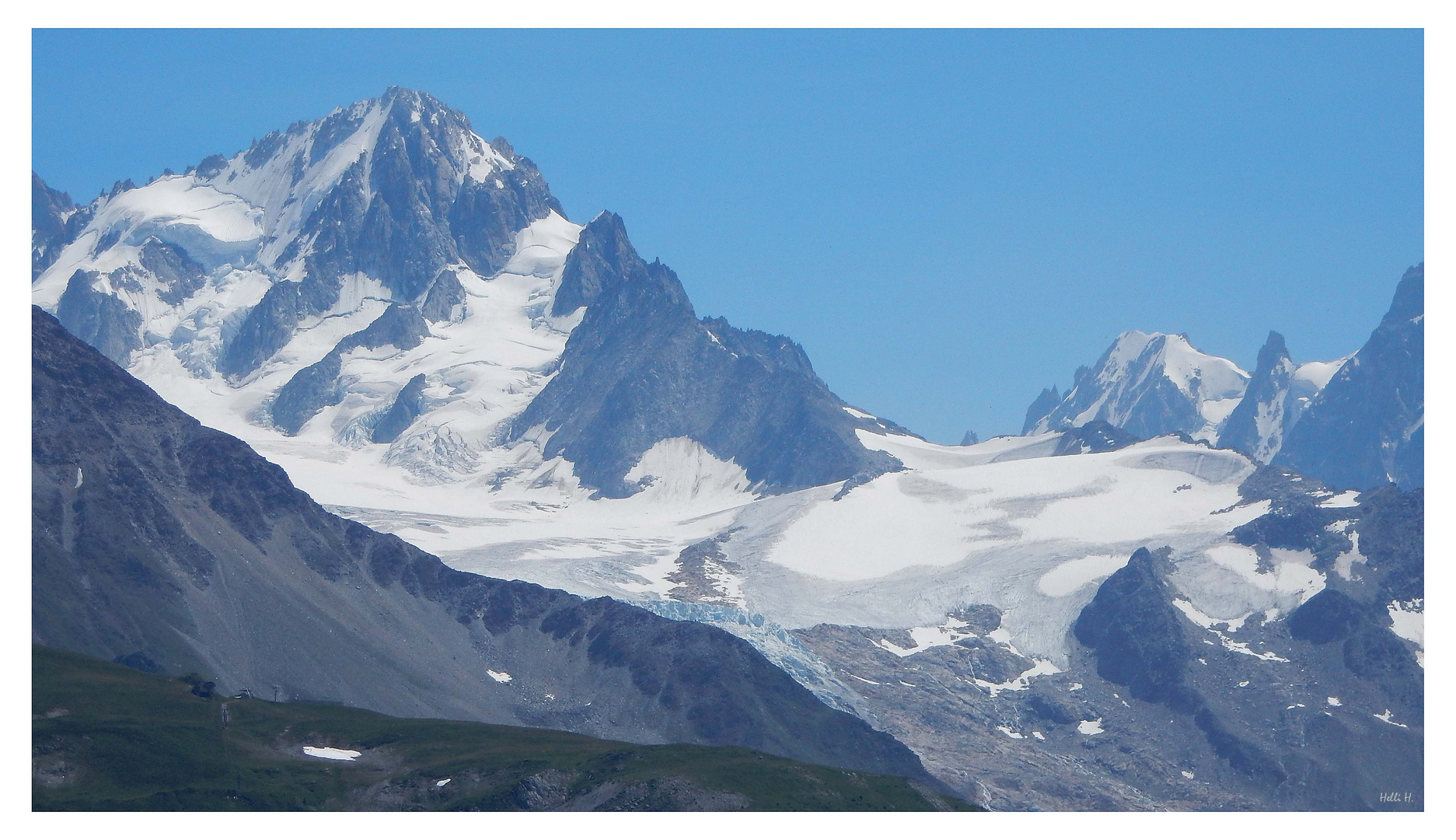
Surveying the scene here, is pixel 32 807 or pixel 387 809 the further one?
pixel 387 809

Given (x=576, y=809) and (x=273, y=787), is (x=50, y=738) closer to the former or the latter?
(x=273, y=787)
